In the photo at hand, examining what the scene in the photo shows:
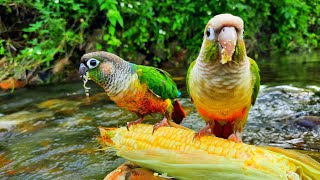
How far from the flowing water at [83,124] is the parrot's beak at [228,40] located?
5.39 ft

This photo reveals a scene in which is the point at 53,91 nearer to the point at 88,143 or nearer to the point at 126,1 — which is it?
the point at 126,1

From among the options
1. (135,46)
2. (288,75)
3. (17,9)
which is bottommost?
(288,75)

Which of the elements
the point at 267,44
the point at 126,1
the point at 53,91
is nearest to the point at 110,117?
the point at 53,91

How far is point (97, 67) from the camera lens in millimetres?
2670

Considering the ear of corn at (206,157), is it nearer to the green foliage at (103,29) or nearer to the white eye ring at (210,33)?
the white eye ring at (210,33)

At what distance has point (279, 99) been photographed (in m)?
5.32

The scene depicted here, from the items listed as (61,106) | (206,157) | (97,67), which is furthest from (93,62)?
(61,106)

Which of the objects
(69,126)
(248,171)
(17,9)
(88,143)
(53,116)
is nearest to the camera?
(248,171)

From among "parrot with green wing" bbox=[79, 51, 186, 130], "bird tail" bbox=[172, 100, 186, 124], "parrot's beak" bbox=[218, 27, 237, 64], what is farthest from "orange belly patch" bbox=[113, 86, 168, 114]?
"parrot's beak" bbox=[218, 27, 237, 64]

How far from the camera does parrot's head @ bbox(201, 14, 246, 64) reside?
1.81 metres

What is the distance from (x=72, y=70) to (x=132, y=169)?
17.9 ft

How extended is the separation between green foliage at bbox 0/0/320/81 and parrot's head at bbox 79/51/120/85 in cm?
400

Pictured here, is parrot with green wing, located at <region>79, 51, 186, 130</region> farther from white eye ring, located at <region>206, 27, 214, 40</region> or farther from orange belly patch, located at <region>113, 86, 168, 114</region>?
white eye ring, located at <region>206, 27, 214, 40</region>

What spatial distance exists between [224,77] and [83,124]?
292cm
